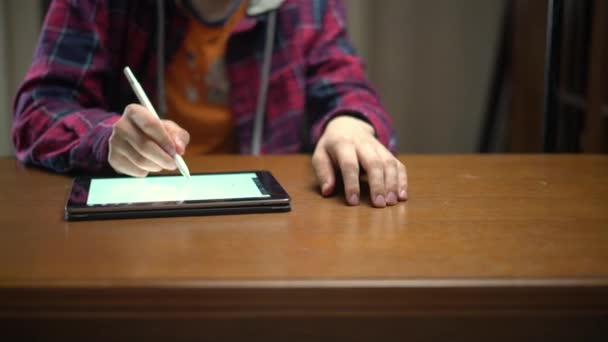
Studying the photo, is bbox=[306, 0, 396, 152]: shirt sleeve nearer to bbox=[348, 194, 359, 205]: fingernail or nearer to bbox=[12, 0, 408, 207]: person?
bbox=[12, 0, 408, 207]: person

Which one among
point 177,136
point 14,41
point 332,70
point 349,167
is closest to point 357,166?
point 349,167

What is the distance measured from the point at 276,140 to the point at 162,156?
0.52 m

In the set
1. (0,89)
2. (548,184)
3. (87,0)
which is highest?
(87,0)

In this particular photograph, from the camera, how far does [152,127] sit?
0.71m

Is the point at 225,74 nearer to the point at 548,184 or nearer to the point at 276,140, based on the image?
the point at 276,140

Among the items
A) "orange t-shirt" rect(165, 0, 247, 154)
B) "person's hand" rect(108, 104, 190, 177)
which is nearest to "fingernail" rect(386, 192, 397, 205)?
"person's hand" rect(108, 104, 190, 177)

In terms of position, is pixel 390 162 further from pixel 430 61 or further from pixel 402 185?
pixel 430 61

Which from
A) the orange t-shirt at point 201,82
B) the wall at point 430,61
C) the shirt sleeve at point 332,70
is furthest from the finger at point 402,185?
the wall at point 430,61

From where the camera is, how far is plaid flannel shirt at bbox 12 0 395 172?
94 centimetres

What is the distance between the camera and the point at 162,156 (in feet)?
2.42

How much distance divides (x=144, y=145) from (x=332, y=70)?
556mm

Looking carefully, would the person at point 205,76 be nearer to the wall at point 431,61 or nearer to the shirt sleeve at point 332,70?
the shirt sleeve at point 332,70

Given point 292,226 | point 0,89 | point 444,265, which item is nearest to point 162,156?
point 292,226

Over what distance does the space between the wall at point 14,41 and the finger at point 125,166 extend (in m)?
1.26
